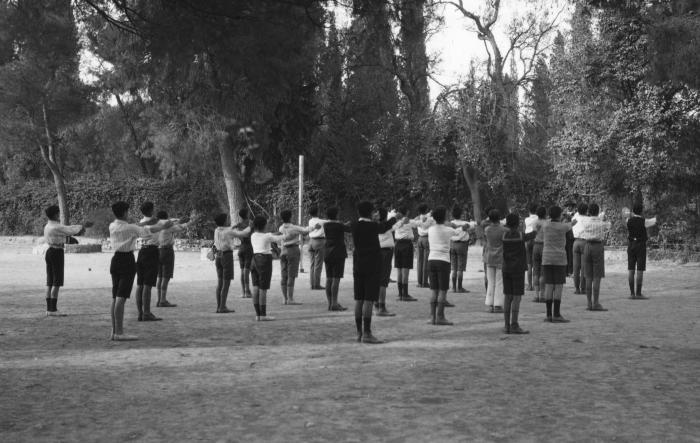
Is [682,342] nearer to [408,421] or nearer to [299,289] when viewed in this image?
[408,421]

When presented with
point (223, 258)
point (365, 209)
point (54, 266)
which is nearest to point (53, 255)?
point (54, 266)

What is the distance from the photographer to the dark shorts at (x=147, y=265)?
38.1 feet

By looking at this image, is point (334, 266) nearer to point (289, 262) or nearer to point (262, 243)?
point (262, 243)

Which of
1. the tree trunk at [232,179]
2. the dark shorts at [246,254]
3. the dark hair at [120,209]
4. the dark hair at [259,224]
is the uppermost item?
the tree trunk at [232,179]

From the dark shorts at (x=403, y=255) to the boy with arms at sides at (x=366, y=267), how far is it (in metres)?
5.06

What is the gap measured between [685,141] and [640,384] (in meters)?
16.8


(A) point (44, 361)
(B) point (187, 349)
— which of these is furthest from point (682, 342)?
(A) point (44, 361)

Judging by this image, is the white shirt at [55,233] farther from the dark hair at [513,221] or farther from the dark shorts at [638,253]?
the dark shorts at [638,253]

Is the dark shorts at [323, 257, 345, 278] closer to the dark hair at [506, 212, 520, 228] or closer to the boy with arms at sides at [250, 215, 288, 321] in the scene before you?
the boy with arms at sides at [250, 215, 288, 321]

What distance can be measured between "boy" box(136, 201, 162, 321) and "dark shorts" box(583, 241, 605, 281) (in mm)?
7201

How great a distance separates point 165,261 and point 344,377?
663cm

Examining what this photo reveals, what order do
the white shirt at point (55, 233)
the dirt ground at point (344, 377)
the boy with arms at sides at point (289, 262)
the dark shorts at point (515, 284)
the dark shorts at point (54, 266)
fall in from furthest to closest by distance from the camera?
the boy with arms at sides at point (289, 262), the dark shorts at point (54, 266), the white shirt at point (55, 233), the dark shorts at point (515, 284), the dirt ground at point (344, 377)

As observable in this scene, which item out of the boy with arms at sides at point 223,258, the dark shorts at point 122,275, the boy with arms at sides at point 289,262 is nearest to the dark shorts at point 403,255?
the boy with arms at sides at point 289,262

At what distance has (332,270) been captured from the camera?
42.4 feet
